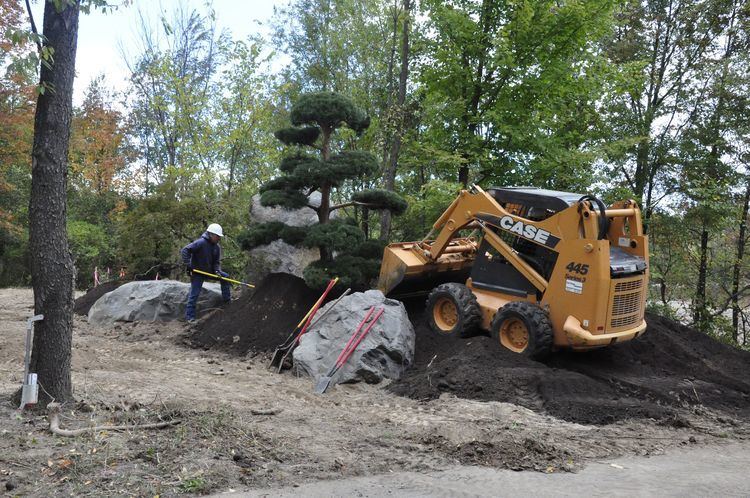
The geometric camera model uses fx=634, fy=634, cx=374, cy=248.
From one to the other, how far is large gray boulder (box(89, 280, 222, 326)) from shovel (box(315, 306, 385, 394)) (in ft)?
15.1

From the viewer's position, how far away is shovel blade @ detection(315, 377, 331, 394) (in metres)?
7.14

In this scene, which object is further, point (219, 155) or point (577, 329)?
point (219, 155)

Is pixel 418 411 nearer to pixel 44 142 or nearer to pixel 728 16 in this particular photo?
pixel 44 142

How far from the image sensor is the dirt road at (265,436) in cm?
405

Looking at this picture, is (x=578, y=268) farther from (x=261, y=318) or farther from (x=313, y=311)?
(x=261, y=318)

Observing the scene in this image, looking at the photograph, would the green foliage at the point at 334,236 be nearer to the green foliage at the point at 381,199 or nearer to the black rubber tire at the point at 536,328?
the green foliage at the point at 381,199

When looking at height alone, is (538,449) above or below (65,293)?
below

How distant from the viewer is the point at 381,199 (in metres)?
10.2

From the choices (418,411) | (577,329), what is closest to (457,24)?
(577,329)

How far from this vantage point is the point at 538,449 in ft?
16.2

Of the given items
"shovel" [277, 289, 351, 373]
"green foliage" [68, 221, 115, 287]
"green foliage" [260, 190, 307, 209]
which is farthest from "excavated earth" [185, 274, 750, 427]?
"green foliage" [68, 221, 115, 287]

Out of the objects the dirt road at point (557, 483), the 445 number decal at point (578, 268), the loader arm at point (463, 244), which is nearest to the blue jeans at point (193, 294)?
the loader arm at point (463, 244)

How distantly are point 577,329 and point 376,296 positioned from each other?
106 inches

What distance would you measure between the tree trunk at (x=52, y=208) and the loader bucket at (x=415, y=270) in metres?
4.96
